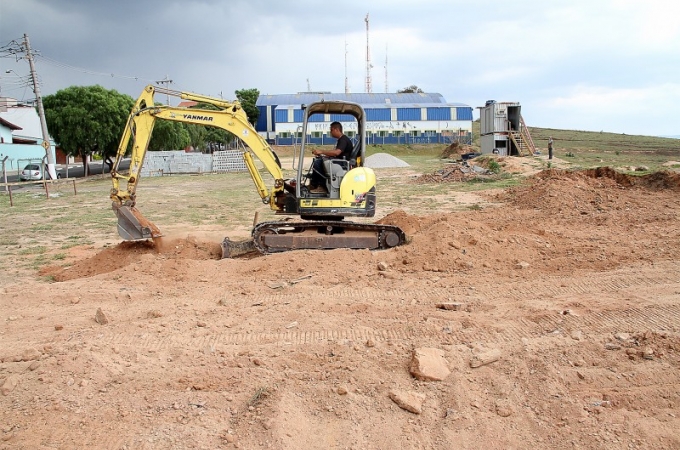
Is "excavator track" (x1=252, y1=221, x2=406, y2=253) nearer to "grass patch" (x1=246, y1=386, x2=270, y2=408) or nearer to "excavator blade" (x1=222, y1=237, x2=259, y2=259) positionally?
"excavator blade" (x1=222, y1=237, x2=259, y2=259)

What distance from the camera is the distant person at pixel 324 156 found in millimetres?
9997

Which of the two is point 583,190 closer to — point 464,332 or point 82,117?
point 464,332

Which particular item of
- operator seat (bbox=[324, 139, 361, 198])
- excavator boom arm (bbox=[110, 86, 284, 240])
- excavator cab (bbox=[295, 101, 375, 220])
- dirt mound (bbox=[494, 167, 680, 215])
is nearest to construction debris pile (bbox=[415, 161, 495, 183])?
dirt mound (bbox=[494, 167, 680, 215])

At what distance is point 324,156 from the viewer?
32.9 ft

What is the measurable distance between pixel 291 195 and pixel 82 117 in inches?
1236

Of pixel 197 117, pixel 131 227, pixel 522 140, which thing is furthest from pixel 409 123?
pixel 131 227

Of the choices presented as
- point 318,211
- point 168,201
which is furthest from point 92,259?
point 168,201

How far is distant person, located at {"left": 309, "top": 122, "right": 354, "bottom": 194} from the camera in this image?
394 inches

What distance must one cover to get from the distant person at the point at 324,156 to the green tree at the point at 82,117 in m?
31.3

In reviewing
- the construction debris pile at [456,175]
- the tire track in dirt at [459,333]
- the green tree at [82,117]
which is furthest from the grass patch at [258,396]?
the green tree at [82,117]

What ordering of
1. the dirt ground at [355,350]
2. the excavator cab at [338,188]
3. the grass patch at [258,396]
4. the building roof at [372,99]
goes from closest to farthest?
the dirt ground at [355,350]
the grass patch at [258,396]
the excavator cab at [338,188]
the building roof at [372,99]

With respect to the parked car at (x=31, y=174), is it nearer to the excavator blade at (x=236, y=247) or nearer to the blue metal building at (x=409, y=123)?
the blue metal building at (x=409, y=123)

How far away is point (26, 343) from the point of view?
5707 millimetres

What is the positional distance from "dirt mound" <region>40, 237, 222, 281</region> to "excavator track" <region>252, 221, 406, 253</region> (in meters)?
1.06
